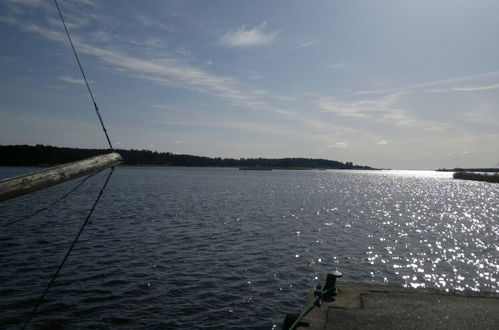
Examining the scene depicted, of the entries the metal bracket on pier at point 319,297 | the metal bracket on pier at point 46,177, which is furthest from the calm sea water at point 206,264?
the metal bracket on pier at point 319,297

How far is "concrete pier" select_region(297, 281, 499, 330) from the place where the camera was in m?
8.69

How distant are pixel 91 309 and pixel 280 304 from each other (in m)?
6.62

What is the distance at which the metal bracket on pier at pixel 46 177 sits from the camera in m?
5.24

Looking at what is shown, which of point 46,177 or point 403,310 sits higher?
point 46,177

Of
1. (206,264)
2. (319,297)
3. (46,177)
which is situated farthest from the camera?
(206,264)

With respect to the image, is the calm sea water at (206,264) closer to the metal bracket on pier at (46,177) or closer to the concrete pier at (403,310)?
the metal bracket on pier at (46,177)

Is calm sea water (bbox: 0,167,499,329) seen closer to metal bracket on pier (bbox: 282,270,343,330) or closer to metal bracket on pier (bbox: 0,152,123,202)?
metal bracket on pier (bbox: 0,152,123,202)

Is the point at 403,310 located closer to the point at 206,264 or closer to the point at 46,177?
the point at 46,177

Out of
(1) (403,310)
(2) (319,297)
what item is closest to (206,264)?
(2) (319,297)

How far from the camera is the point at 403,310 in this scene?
9562 mm

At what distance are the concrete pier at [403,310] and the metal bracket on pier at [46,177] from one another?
5.96 m

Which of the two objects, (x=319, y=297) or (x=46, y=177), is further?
(x=319, y=297)

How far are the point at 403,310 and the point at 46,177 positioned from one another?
8.86 m

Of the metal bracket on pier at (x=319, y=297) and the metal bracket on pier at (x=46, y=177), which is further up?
the metal bracket on pier at (x=46, y=177)
